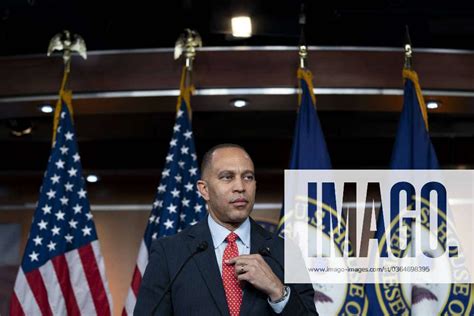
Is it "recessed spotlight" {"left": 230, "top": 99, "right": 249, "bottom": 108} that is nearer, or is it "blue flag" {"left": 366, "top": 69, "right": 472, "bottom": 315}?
"blue flag" {"left": 366, "top": 69, "right": 472, "bottom": 315}

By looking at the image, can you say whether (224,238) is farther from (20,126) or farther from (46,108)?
(20,126)

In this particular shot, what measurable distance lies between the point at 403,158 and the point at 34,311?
7.38ft

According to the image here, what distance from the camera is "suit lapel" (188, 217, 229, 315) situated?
233 cm

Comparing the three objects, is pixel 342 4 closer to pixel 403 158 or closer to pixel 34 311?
pixel 403 158

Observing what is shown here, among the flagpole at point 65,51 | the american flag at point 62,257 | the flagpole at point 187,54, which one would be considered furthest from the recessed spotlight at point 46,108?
the flagpole at point 187,54

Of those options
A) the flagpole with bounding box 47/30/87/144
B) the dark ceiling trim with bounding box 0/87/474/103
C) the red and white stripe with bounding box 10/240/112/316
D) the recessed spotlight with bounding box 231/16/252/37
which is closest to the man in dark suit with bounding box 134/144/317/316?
the red and white stripe with bounding box 10/240/112/316

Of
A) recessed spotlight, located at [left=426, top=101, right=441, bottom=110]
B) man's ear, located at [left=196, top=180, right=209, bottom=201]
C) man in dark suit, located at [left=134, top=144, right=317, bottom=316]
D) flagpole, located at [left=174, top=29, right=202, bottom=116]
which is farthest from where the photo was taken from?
recessed spotlight, located at [left=426, top=101, right=441, bottom=110]

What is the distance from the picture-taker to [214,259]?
7.95ft

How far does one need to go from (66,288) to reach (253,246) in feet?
7.92

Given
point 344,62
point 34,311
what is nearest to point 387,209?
point 344,62

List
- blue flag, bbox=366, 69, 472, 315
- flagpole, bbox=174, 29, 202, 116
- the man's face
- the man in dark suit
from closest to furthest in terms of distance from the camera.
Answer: the man in dark suit
the man's face
blue flag, bbox=366, 69, 472, 315
flagpole, bbox=174, 29, 202, 116

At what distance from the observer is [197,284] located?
7.78 feet

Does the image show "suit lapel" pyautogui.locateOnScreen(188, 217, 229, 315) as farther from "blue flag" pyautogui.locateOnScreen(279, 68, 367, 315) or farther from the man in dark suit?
"blue flag" pyautogui.locateOnScreen(279, 68, 367, 315)

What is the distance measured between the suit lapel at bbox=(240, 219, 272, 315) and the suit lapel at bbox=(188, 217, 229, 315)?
0.06 meters
